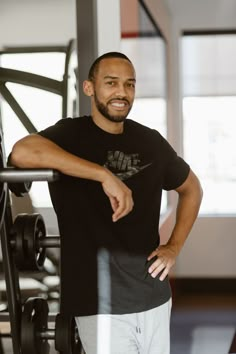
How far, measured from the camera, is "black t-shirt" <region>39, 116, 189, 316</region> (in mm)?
1560

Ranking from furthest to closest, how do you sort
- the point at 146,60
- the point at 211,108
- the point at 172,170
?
the point at 211,108
the point at 146,60
the point at 172,170

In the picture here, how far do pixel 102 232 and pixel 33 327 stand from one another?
13.7 inches

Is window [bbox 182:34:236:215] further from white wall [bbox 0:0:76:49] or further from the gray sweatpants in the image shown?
the gray sweatpants

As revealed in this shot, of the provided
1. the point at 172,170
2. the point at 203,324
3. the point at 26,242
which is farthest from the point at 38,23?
the point at 203,324

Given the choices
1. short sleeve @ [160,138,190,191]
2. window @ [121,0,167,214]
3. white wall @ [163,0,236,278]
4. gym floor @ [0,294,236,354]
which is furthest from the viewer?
white wall @ [163,0,236,278]

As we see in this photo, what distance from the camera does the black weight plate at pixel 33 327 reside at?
1.61 meters

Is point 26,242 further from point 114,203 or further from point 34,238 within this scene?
point 114,203

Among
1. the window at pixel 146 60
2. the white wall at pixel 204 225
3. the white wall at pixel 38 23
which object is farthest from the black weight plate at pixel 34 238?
the white wall at pixel 204 225

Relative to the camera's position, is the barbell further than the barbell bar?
Yes

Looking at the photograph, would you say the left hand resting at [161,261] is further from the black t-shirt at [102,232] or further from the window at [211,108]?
the window at [211,108]

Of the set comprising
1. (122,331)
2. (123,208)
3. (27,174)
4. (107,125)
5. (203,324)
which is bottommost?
(203,324)

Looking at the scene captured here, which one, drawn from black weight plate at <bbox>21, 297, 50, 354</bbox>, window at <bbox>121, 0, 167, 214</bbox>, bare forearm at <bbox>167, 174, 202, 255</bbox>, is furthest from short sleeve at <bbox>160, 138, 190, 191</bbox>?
window at <bbox>121, 0, 167, 214</bbox>

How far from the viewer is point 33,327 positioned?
5.31 feet

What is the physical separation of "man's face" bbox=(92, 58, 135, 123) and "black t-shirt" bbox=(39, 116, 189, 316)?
2.3 inches
